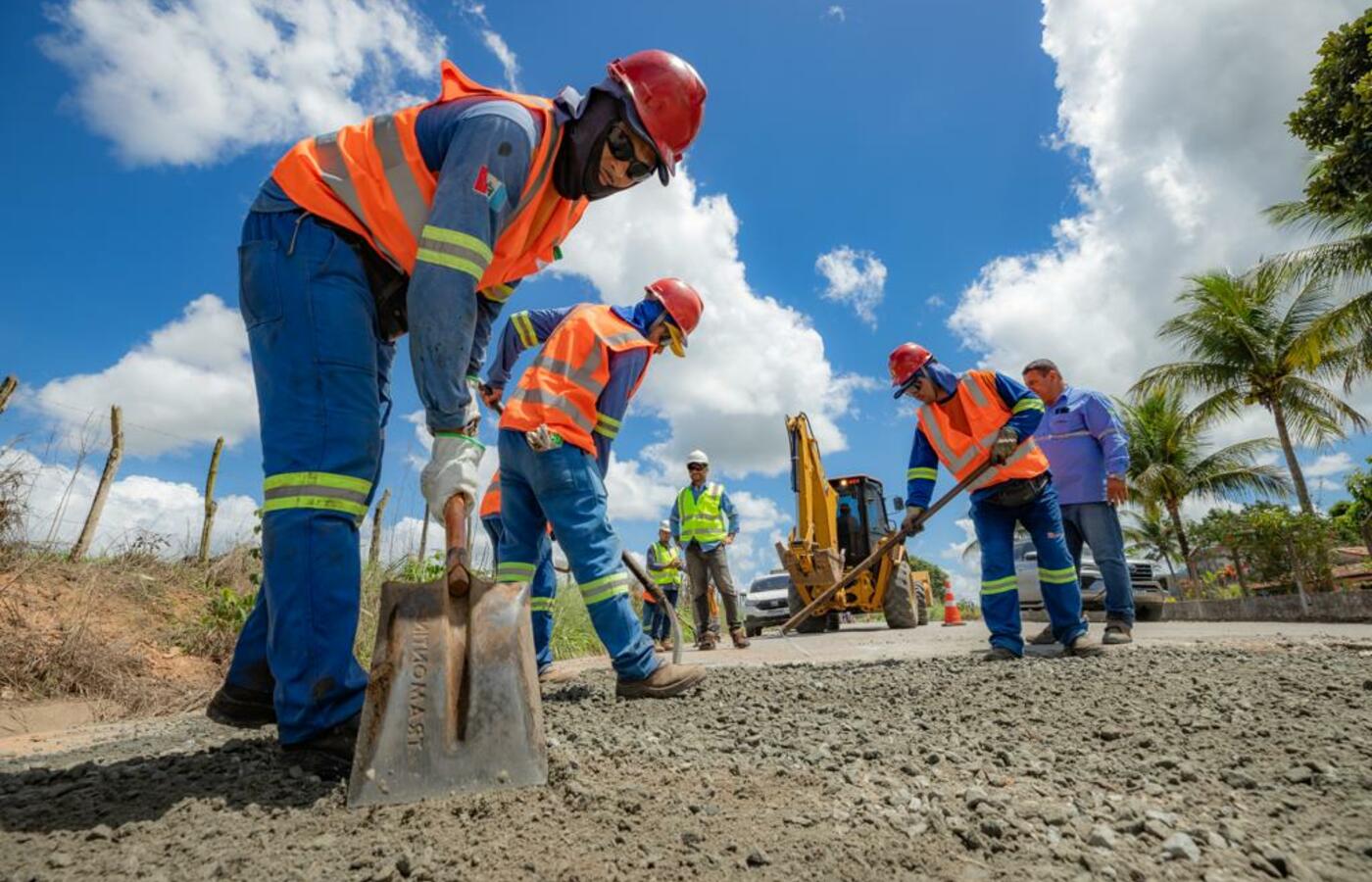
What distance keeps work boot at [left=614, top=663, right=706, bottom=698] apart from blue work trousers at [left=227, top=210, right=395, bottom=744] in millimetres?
1246

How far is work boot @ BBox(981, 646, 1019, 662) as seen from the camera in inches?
159

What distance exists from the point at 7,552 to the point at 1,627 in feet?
5.10

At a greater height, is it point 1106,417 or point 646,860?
point 1106,417

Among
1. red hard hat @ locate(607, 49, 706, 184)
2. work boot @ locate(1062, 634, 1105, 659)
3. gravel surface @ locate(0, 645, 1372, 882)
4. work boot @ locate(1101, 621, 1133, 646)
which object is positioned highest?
red hard hat @ locate(607, 49, 706, 184)

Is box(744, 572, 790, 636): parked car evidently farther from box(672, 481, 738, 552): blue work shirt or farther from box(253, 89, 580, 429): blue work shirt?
box(253, 89, 580, 429): blue work shirt

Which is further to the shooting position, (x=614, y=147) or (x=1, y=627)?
(x=1, y=627)

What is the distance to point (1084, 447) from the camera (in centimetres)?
509

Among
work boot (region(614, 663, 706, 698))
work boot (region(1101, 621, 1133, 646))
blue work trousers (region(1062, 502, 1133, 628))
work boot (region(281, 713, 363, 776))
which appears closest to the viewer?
work boot (region(281, 713, 363, 776))

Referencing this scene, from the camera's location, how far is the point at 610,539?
10.0 feet

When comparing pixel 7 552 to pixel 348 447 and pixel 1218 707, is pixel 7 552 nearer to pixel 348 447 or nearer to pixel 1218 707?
pixel 348 447

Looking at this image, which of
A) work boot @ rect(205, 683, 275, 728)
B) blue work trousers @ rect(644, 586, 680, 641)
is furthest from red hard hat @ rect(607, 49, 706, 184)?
blue work trousers @ rect(644, 586, 680, 641)

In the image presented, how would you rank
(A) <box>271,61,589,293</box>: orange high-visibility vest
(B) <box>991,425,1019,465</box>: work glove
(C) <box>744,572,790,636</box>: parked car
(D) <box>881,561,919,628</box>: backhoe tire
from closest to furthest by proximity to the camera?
(A) <box>271,61,589,293</box>: orange high-visibility vest, (B) <box>991,425,1019,465</box>: work glove, (D) <box>881,561,919,628</box>: backhoe tire, (C) <box>744,572,790,636</box>: parked car

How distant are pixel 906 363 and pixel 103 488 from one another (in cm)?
960

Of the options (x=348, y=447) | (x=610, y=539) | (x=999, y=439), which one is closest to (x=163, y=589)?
(x=610, y=539)
